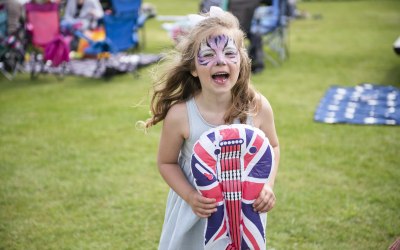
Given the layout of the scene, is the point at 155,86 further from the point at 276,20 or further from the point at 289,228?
the point at 276,20

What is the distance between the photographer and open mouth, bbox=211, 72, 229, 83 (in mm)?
1808

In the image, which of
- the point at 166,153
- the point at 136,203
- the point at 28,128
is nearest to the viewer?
the point at 166,153

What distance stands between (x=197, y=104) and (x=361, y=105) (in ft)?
12.3

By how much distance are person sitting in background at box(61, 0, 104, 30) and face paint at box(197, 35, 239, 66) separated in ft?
21.5

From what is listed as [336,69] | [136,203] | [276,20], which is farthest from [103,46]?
[136,203]

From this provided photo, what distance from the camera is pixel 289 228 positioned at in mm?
2857

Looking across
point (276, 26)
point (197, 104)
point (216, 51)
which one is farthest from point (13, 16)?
point (216, 51)

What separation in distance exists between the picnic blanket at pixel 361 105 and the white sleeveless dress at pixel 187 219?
3062 millimetres

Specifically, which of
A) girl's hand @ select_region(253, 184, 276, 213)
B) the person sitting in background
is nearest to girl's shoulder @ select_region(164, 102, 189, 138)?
girl's hand @ select_region(253, 184, 276, 213)

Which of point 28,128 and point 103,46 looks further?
point 103,46

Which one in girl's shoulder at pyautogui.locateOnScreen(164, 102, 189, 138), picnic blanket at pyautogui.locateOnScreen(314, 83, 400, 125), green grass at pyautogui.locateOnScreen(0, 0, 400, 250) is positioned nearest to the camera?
girl's shoulder at pyautogui.locateOnScreen(164, 102, 189, 138)

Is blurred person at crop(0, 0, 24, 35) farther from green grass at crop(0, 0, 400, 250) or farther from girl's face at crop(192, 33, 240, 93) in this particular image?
girl's face at crop(192, 33, 240, 93)

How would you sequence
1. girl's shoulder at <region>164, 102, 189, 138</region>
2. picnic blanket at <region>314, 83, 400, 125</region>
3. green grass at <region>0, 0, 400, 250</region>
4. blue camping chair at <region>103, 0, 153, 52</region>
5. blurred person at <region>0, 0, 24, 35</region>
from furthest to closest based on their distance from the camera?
1. blurred person at <region>0, 0, 24, 35</region>
2. blue camping chair at <region>103, 0, 153, 52</region>
3. picnic blanket at <region>314, 83, 400, 125</region>
4. green grass at <region>0, 0, 400, 250</region>
5. girl's shoulder at <region>164, 102, 189, 138</region>

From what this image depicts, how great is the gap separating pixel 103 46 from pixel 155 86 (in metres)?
4.80
